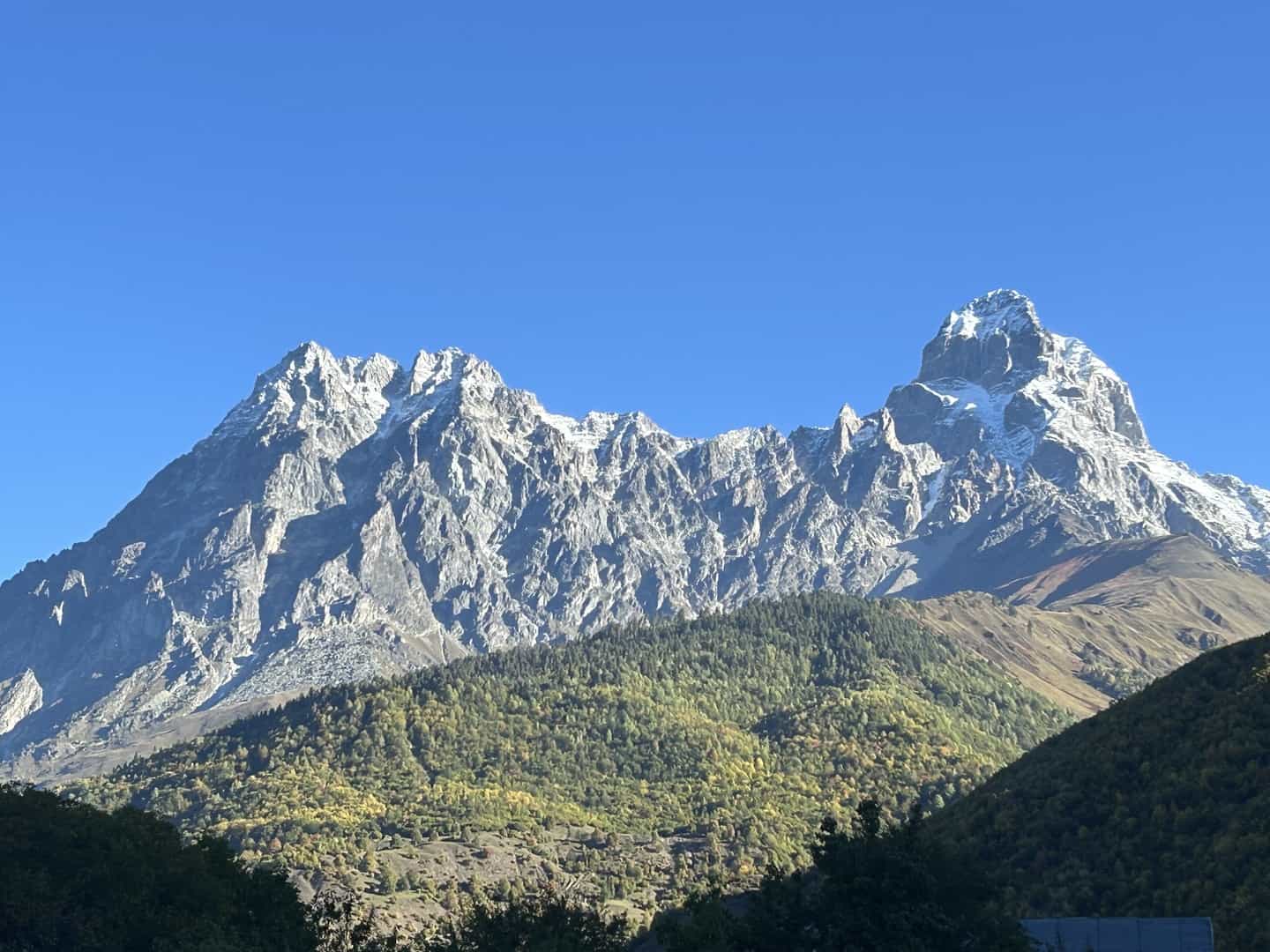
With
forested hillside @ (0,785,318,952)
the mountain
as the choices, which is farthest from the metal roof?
forested hillside @ (0,785,318,952)

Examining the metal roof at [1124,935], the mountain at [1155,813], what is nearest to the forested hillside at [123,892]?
the metal roof at [1124,935]

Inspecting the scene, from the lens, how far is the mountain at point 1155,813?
117 m

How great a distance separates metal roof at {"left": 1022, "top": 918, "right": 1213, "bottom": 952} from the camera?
319 ft

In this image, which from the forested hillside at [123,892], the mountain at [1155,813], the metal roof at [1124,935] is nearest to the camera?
the metal roof at [1124,935]

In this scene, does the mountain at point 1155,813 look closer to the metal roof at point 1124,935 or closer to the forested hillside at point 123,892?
the metal roof at point 1124,935

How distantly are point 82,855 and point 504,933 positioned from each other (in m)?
40.7

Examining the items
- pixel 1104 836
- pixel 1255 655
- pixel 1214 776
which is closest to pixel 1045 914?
pixel 1104 836

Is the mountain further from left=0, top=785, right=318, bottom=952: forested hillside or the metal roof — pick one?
left=0, top=785, right=318, bottom=952: forested hillside

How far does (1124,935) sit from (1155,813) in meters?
32.5

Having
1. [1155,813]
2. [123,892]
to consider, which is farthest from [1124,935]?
[123,892]

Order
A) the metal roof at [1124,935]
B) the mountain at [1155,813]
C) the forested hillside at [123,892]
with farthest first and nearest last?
the mountain at [1155,813] < the forested hillside at [123,892] < the metal roof at [1124,935]

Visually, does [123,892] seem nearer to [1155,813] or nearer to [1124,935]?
[1124,935]

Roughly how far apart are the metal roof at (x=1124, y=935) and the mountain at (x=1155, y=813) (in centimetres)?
693

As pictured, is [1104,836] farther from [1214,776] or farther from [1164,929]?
[1164,929]
